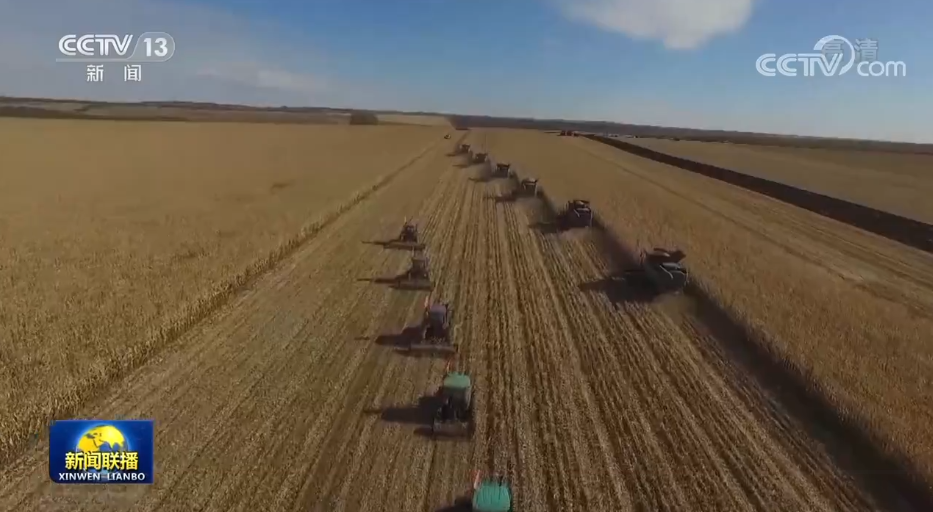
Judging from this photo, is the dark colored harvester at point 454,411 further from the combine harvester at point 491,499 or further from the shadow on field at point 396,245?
the shadow on field at point 396,245

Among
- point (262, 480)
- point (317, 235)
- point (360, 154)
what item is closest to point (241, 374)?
point (262, 480)

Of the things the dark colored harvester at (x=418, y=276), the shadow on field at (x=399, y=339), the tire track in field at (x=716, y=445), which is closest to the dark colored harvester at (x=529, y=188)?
the dark colored harvester at (x=418, y=276)

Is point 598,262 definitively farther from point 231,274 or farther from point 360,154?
point 360,154

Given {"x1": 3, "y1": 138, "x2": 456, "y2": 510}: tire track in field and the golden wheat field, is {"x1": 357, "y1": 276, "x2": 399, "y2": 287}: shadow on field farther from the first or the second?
{"x1": 3, "y1": 138, "x2": 456, "y2": 510}: tire track in field

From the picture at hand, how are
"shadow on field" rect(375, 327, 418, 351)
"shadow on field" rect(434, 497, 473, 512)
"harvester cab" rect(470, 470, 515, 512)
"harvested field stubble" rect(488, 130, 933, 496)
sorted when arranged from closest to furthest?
"harvester cab" rect(470, 470, 515, 512) → "shadow on field" rect(434, 497, 473, 512) → "harvested field stubble" rect(488, 130, 933, 496) → "shadow on field" rect(375, 327, 418, 351)

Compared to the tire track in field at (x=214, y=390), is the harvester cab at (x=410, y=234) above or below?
above

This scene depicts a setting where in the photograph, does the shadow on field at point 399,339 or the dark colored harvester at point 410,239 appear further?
the dark colored harvester at point 410,239

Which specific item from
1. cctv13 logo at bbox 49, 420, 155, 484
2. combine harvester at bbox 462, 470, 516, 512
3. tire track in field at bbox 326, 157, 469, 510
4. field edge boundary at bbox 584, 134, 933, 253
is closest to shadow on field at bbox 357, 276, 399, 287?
tire track in field at bbox 326, 157, 469, 510

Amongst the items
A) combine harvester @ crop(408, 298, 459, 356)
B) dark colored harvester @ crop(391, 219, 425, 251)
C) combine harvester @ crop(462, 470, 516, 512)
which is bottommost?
combine harvester @ crop(462, 470, 516, 512)
